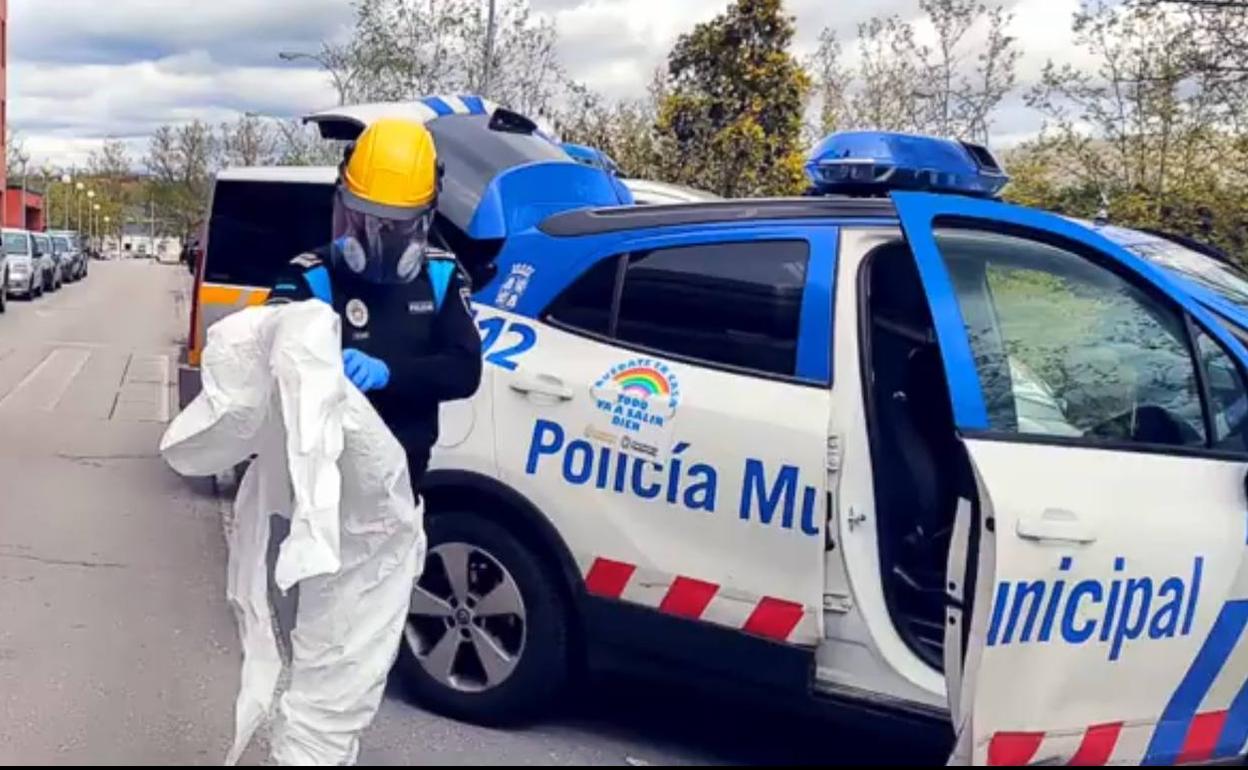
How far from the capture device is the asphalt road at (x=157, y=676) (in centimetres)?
454

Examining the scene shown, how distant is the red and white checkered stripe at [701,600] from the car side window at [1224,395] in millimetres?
1228

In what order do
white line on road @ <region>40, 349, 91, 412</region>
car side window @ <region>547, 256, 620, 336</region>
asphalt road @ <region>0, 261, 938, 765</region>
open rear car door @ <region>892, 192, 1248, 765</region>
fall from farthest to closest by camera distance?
white line on road @ <region>40, 349, 91, 412</region>, car side window @ <region>547, 256, 620, 336</region>, asphalt road @ <region>0, 261, 938, 765</region>, open rear car door @ <region>892, 192, 1248, 765</region>

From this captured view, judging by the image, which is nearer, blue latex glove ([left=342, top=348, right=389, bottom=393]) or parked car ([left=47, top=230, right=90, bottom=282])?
blue latex glove ([left=342, top=348, right=389, bottom=393])

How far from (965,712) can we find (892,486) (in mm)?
766

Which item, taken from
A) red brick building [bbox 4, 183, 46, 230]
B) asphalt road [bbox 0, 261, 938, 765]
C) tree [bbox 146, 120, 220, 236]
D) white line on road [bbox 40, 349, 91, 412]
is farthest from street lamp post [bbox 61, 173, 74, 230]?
asphalt road [bbox 0, 261, 938, 765]

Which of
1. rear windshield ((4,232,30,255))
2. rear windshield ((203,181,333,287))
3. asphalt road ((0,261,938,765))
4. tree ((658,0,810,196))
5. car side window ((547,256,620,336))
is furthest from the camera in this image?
rear windshield ((4,232,30,255))

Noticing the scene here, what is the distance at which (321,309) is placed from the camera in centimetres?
334

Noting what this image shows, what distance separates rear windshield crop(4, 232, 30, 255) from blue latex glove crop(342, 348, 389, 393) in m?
34.9

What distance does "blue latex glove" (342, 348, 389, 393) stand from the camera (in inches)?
137

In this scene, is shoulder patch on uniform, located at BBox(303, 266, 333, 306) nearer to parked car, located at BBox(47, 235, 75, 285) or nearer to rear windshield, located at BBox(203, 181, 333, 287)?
rear windshield, located at BBox(203, 181, 333, 287)

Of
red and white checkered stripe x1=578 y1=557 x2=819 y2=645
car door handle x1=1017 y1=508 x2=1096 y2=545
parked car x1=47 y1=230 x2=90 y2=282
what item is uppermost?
car door handle x1=1017 y1=508 x2=1096 y2=545

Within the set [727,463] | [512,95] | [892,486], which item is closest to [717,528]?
[727,463]

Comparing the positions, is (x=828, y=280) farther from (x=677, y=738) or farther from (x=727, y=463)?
(x=677, y=738)

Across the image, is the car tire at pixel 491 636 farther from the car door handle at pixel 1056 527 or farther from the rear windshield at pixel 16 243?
the rear windshield at pixel 16 243
